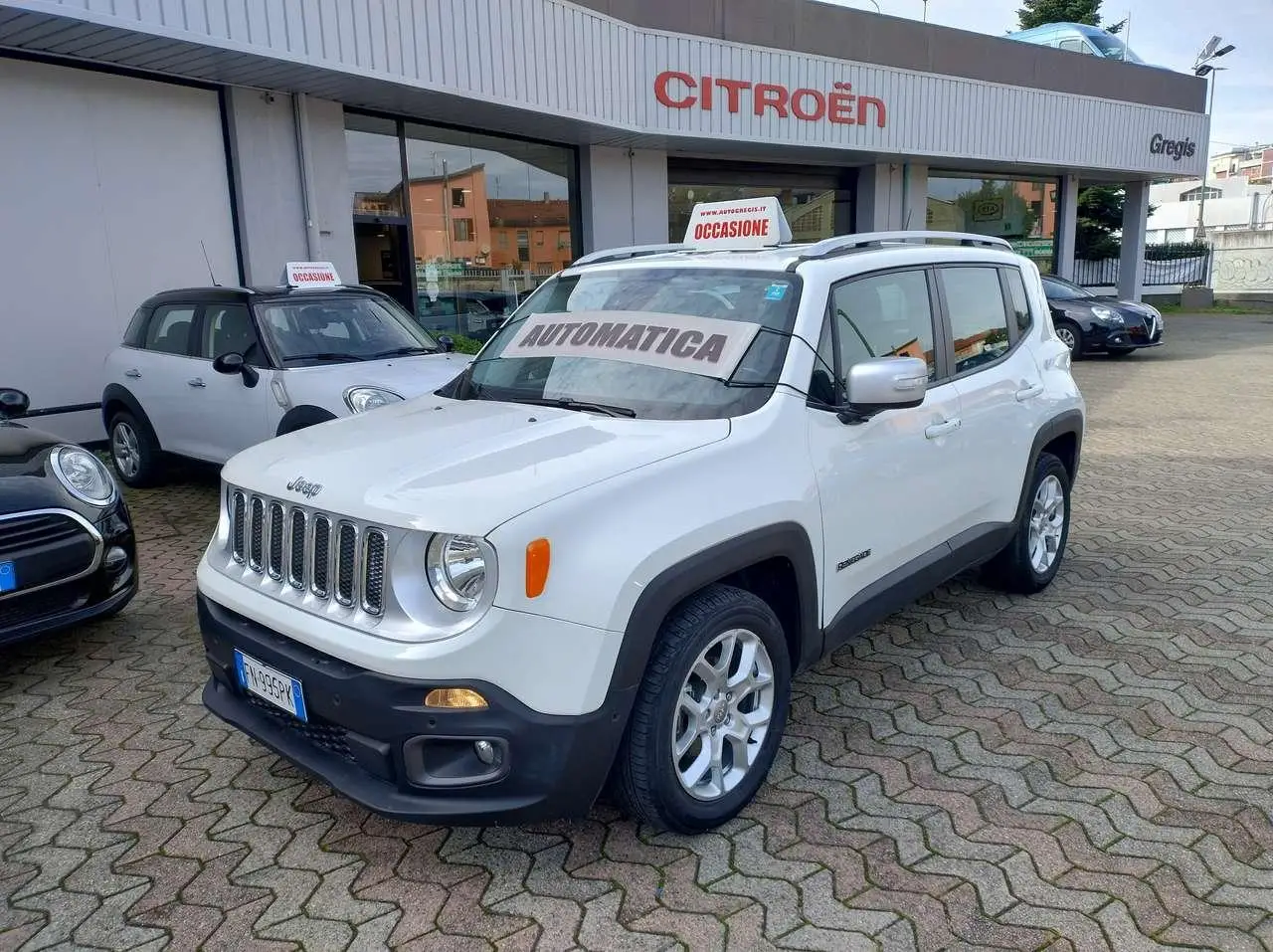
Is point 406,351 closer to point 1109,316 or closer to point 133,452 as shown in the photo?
point 133,452

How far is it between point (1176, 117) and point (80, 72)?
2179 cm

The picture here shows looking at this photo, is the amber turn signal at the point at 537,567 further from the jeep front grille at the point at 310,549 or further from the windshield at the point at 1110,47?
the windshield at the point at 1110,47

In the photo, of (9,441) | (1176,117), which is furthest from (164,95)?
(1176,117)

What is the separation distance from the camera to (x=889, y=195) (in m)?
18.0

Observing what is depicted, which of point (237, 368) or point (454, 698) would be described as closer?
point (454, 698)

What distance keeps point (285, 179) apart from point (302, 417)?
5.53 meters

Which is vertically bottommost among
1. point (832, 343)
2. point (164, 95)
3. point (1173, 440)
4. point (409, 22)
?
point (1173, 440)

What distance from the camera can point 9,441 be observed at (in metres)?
4.42

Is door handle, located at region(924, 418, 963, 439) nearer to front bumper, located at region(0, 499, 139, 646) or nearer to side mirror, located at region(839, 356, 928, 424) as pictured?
side mirror, located at region(839, 356, 928, 424)

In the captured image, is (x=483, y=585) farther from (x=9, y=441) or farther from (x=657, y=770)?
(x=9, y=441)

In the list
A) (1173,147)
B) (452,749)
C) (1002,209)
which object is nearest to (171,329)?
(452,749)

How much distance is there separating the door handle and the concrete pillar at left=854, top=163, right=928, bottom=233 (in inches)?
579

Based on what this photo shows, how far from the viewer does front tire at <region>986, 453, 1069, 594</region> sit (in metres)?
4.71

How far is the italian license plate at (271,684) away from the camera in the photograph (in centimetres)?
269
